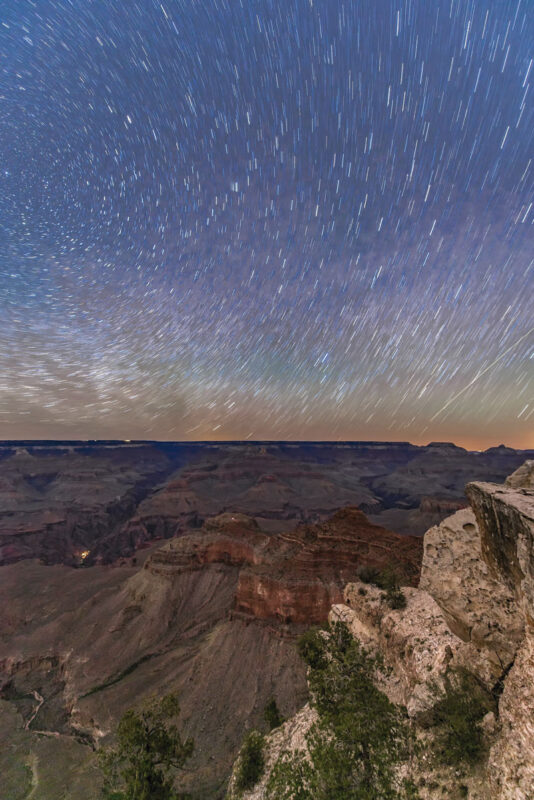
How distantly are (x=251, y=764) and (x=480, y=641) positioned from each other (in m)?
19.9

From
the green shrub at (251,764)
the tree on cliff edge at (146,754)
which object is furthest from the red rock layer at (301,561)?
the tree on cliff edge at (146,754)

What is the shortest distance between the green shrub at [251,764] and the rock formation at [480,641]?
56cm

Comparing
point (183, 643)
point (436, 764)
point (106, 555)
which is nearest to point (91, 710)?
point (183, 643)

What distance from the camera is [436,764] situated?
13.0m

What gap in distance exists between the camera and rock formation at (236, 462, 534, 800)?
10391 mm

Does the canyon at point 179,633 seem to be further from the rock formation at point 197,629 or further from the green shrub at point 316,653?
the green shrub at point 316,653

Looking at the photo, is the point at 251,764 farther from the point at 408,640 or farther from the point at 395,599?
the point at 395,599

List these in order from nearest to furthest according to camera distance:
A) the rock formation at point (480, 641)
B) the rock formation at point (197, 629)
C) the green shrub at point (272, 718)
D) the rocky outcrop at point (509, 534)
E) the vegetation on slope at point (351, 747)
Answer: the rocky outcrop at point (509, 534), the rock formation at point (480, 641), the vegetation on slope at point (351, 747), the green shrub at point (272, 718), the rock formation at point (197, 629)

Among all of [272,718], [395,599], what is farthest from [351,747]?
[272,718]

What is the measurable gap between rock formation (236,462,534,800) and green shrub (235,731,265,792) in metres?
0.56

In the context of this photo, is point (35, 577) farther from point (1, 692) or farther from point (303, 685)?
point (303, 685)

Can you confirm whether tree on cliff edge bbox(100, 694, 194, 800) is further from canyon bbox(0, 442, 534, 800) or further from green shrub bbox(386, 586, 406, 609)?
green shrub bbox(386, 586, 406, 609)

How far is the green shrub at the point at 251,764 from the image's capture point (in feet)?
69.8

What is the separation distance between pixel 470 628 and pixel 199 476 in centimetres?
17436
